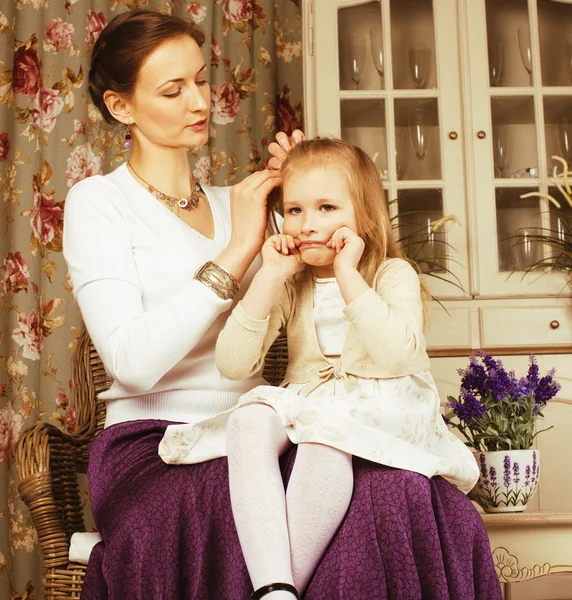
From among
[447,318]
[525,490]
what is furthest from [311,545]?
[447,318]

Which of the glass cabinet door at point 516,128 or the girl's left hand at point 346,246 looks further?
the glass cabinet door at point 516,128

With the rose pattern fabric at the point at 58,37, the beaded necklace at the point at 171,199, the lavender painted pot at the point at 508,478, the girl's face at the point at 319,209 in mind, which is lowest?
the lavender painted pot at the point at 508,478

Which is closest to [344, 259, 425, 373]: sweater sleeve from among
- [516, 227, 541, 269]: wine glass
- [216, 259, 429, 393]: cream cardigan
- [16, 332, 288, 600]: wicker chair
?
[216, 259, 429, 393]: cream cardigan

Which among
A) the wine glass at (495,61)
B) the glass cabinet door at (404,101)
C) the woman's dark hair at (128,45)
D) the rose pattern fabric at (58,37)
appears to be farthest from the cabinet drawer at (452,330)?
the rose pattern fabric at (58,37)

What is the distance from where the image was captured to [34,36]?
2.96 meters

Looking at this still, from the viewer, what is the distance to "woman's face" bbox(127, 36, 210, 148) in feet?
5.60

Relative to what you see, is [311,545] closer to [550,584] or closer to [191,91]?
[191,91]

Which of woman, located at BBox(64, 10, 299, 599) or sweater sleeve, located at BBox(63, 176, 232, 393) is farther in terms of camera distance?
sweater sleeve, located at BBox(63, 176, 232, 393)

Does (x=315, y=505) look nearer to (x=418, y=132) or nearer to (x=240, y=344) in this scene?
(x=240, y=344)

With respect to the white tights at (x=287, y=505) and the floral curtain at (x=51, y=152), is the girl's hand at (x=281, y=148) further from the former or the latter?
the floral curtain at (x=51, y=152)

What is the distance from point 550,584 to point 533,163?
1.45m

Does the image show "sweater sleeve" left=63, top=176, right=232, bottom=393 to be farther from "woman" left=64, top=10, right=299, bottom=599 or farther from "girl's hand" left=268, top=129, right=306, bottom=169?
"girl's hand" left=268, top=129, right=306, bottom=169

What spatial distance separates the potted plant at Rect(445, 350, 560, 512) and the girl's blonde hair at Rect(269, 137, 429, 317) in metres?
0.44

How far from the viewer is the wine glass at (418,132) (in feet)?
8.16
